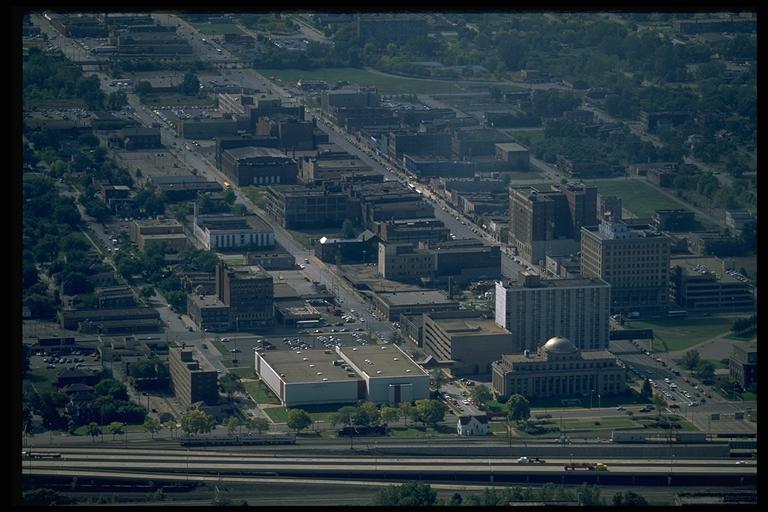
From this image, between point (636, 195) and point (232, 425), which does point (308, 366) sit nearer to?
point (232, 425)

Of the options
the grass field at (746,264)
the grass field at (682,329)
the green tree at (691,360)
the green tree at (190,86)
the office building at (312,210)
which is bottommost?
the green tree at (691,360)

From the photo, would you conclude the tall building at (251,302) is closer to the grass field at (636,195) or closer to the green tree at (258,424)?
the green tree at (258,424)

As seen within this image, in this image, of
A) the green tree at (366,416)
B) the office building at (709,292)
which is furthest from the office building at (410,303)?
Result: the green tree at (366,416)

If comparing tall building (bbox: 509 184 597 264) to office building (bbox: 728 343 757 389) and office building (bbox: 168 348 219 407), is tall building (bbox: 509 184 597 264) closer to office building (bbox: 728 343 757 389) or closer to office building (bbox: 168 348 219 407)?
office building (bbox: 728 343 757 389)

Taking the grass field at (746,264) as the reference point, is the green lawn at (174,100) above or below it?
above

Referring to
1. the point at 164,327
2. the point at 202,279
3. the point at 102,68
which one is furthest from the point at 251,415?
the point at 102,68

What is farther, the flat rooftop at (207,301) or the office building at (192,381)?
the flat rooftop at (207,301)


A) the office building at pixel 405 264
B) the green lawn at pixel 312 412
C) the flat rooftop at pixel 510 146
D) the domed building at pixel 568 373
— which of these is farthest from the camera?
the flat rooftop at pixel 510 146
